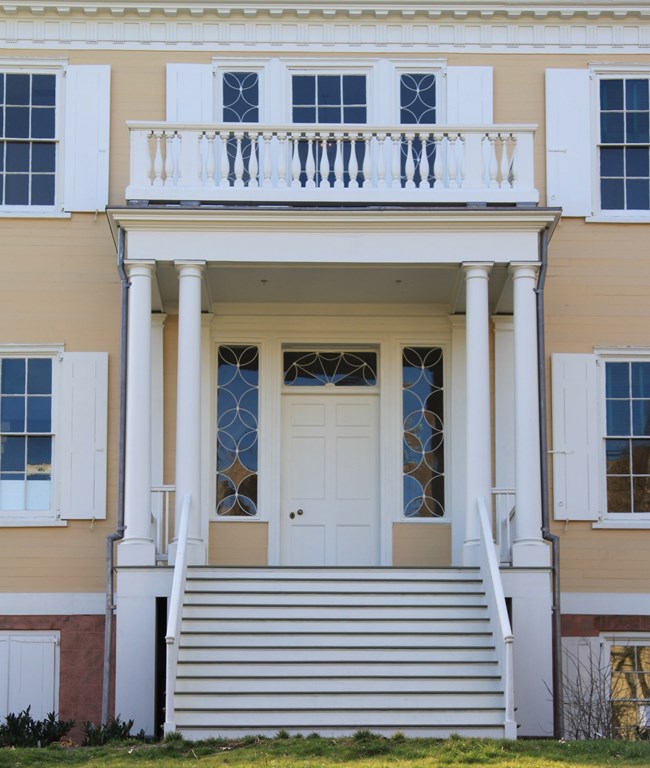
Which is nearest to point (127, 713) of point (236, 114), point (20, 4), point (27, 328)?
point (27, 328)

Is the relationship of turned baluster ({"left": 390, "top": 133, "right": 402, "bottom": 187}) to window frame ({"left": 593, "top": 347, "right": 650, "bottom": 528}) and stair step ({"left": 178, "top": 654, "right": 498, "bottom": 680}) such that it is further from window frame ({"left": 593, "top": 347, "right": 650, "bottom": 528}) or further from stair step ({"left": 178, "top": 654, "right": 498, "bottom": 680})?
stair step ({"left": 178, "top": 654, "right": 498, "bottom": 680})

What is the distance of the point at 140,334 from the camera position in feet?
49.0

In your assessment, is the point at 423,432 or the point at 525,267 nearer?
the point at 525,267

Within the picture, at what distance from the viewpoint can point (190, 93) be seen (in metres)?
17.1

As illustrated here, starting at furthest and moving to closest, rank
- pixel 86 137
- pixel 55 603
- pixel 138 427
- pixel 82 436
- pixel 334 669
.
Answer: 1. pixel 86 137
2. pixel 82 436
3. pixel 55 603
4. pixel 138 427
5. pixel 334 669

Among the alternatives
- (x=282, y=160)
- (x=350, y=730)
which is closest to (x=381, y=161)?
(x=282, y=160)

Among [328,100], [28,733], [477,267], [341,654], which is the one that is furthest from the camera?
[328,100]

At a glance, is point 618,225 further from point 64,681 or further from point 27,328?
point 64,681

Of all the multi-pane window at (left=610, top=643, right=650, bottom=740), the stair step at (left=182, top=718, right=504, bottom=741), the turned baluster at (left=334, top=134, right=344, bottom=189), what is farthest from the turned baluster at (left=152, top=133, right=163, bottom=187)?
the multi-pane window at (left=610, top=643, right=650, bottom=740)

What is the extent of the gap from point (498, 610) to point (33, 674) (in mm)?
5574

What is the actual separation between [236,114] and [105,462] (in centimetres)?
440

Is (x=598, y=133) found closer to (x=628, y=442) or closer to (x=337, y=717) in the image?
(x=628, y=442)

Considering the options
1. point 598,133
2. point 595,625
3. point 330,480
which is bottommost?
point 595,625

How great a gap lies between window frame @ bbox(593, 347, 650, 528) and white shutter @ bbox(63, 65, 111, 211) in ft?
19.8
